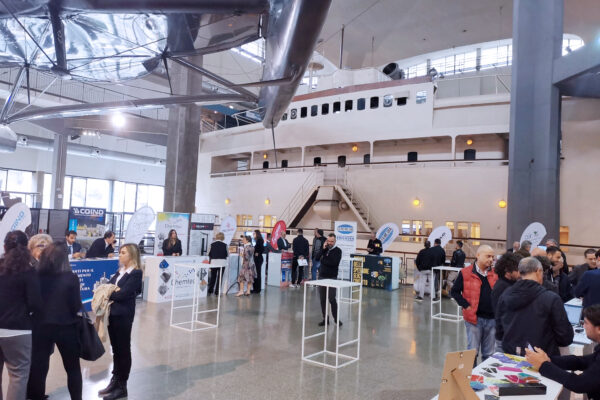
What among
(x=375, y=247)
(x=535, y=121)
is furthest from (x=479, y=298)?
(x=535, y=121)

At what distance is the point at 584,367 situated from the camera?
9.04 ft

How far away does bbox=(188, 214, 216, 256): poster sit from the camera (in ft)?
40.0

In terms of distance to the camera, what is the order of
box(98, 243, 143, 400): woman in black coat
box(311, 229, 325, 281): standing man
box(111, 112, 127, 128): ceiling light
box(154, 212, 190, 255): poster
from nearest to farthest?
box(98, 243, 143, 400): woman in black coat, box(154, 212, 190, 255): poster, box(311, 229, 325, 281): standing man, box(111, 112, 127, 128): ceiling light

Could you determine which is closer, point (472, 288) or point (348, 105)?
point (472, 288)

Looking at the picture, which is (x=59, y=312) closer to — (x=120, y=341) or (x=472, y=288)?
(x=120, y=341)

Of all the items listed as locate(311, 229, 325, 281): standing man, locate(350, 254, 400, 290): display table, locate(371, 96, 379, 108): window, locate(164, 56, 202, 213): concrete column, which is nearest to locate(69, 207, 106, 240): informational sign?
locate(164, 56, 202, 213): concrete column

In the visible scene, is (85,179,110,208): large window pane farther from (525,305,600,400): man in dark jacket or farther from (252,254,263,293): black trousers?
(525,305,600,400): man in dark jacket

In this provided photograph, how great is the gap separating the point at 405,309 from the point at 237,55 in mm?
20590

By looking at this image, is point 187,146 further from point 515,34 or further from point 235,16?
point 515,34

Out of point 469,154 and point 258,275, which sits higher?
point 469,154

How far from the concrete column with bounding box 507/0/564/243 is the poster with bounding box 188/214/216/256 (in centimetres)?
956

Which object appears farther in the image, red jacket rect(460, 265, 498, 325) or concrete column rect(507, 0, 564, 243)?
concrete column rect(507, 0, 564, 243)

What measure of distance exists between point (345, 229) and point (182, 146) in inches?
308

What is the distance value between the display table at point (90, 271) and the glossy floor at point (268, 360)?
103 centimetres
